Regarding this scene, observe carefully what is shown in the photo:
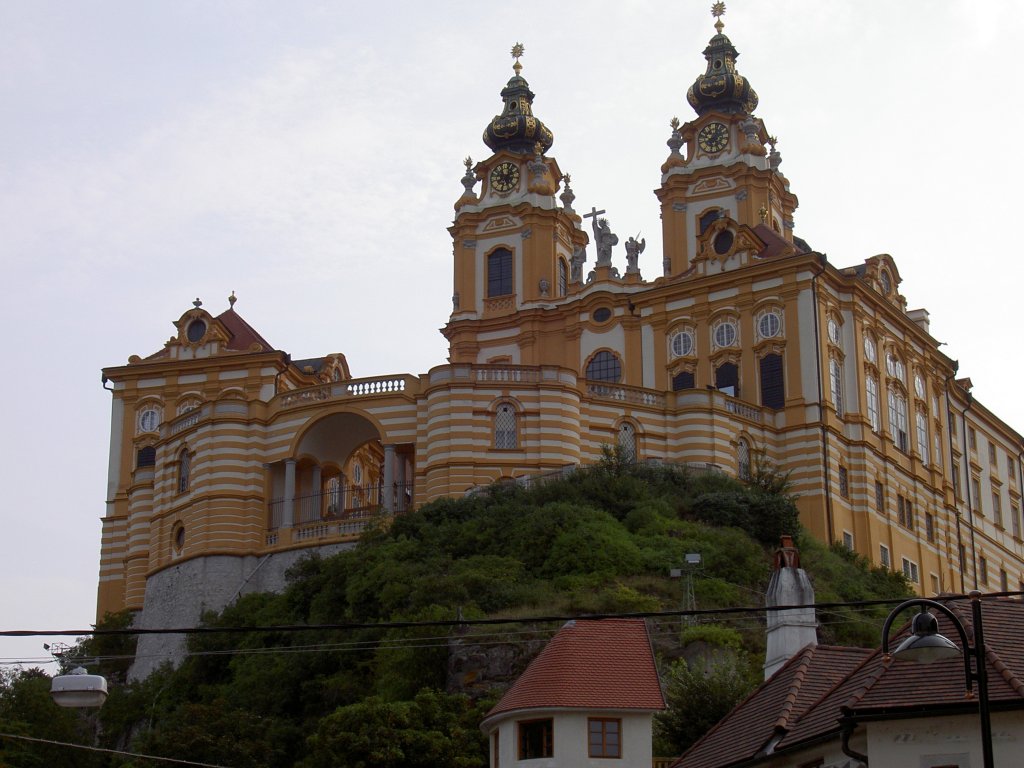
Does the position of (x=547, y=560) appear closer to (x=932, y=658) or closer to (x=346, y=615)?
(x=346, y=615)

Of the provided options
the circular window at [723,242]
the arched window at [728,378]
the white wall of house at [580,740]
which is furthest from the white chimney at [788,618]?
the circular window at [723,242]

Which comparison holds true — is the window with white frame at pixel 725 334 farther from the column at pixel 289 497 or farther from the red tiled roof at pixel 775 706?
the red tiled roof at pixel 775 706

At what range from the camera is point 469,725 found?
45.2 m

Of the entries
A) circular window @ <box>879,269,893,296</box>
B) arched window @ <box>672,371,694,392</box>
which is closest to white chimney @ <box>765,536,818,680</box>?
arched window @ <box>672,371,694,392</box>

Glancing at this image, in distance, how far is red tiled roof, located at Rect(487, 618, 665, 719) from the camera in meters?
37.7

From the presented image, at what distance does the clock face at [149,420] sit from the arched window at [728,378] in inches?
1008

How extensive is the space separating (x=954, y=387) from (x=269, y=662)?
137ft

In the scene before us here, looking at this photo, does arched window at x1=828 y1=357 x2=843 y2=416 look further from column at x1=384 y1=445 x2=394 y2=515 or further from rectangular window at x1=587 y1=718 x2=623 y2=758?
rectangular window at x1=587 y1=718 x2=623 y2=758

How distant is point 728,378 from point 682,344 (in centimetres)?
294

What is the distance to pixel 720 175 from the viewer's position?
8131 cm

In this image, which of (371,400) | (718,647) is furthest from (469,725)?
(371,400)

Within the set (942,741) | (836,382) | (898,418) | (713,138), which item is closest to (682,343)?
(836,382)

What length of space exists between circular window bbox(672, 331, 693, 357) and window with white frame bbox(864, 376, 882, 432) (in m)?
7.37

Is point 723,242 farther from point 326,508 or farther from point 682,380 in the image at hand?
point 326,508
